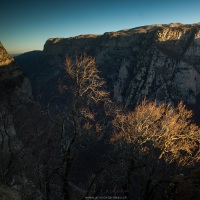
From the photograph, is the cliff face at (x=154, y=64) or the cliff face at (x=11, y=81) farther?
the cliff face at (x=154, y=64)

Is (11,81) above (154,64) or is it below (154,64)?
above

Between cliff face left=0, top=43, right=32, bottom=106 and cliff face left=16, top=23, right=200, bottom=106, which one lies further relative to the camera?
cliff face left=16, top=23, right=200, bottom=106

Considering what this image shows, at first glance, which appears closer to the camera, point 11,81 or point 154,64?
point 11,81

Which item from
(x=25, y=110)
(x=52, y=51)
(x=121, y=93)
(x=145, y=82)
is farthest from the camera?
(x=52, y=51)

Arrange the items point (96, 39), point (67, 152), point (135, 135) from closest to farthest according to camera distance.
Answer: point (67, 152) < point (135, 135) < point (96, 39)

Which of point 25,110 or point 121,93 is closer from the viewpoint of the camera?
point 25,110

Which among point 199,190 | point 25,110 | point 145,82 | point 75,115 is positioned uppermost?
point 75,115

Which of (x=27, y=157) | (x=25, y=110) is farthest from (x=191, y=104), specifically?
(x=27, y=157)

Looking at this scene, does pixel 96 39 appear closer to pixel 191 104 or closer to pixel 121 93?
pixel 121 93
